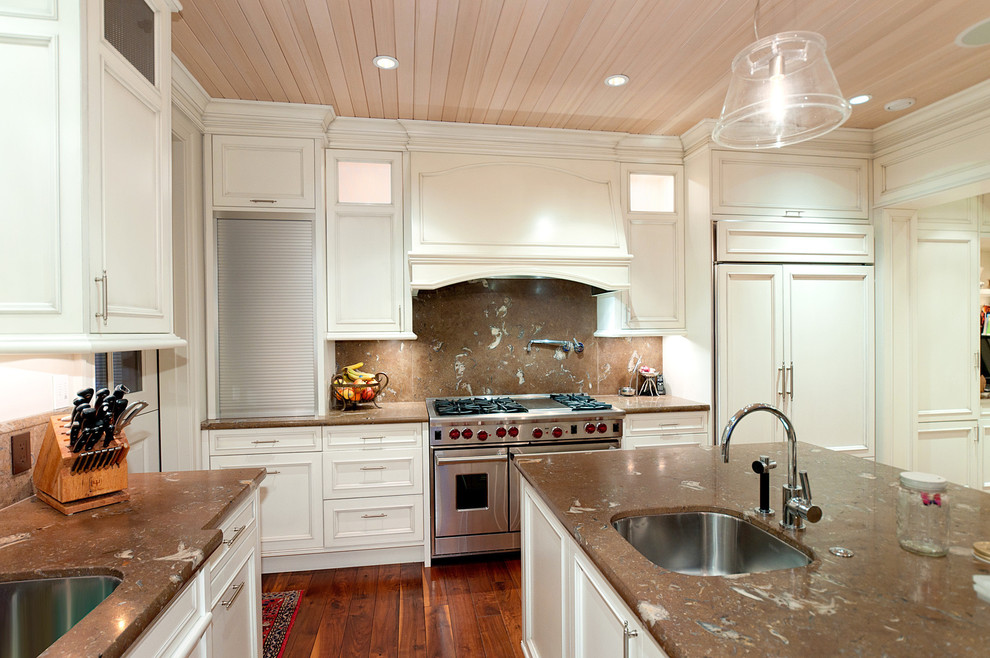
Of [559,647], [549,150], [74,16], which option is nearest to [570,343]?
[549,150]

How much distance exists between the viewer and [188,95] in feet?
8.42

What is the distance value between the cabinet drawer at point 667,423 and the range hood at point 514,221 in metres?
0.86

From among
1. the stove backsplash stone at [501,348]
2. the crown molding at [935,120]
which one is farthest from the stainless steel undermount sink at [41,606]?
the crown molding at [935,120]

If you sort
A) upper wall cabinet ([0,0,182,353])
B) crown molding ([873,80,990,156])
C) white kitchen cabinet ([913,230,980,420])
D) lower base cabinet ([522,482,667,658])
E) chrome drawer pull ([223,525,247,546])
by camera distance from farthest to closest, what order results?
white kitchen cabinet ([913,230,980,420]) → crown molding ([873,80,990,156]) → chrome drawer pull ([223,525,247,546]) → upper wall cabinet ([0,0,182,353]) → lower base cabinet ([522,482,667,658])

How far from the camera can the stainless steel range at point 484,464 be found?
299cm

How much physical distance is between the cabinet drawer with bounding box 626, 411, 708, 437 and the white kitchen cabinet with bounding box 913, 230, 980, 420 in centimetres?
151

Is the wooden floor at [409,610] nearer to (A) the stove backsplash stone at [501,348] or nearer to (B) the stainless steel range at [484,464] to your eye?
(B) the stainless steel range at [484,464]

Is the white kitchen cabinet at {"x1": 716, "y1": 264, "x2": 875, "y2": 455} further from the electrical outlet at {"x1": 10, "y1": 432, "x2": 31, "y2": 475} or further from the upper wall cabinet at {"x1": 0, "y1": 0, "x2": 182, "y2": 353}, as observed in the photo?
the electrical outlet at {"x1": 10, "y1": 432, "x2": 31, "y2": 475}

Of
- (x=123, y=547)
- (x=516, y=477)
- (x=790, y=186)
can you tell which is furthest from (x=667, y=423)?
(x=123, y=547)

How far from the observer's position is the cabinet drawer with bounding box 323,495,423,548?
2.94m

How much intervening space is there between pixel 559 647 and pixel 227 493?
1178 millimetres

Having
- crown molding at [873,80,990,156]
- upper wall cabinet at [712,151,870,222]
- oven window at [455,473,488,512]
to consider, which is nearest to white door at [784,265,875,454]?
upper wall cabinet at [712,151,870,222]

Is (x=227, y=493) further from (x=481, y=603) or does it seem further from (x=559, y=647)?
(x=481, y=603)

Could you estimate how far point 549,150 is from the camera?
331cm
